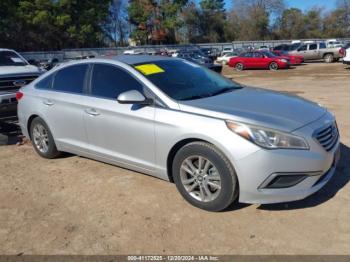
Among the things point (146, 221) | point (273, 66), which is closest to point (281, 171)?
Answer: point (146, 221)

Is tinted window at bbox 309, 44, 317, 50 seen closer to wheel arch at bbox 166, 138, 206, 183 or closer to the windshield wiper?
the windshield wiper

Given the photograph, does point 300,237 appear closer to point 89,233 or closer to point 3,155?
point 89,233

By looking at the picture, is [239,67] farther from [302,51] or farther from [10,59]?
[10,59]

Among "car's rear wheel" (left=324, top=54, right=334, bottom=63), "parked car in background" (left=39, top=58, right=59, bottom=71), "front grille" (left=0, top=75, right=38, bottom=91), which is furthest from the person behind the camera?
"car's rear wheel" (left=324, top=54, right=334, bottom=63)

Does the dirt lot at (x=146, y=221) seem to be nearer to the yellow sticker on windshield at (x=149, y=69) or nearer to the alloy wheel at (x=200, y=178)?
the alloy wheel at (x=200, y=178)

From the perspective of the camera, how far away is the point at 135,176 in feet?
17.6

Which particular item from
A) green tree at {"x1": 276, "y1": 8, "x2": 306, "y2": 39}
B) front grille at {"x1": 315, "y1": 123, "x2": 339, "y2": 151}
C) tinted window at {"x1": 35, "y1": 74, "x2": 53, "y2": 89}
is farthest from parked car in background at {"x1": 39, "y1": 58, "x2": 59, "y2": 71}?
green tree at {"x1": 276, "y1": 8, "x2": 306, "y2": 39}

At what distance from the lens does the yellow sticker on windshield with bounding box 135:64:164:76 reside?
484 cm

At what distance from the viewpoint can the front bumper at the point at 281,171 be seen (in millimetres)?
3787

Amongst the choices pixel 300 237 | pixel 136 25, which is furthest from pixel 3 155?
pixel 136 25

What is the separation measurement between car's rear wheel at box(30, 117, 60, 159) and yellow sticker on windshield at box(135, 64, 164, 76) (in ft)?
6.50

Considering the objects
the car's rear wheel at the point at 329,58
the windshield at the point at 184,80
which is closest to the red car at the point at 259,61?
the car's rear wheel at the point at 329,58

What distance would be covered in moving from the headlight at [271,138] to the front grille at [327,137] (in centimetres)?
26

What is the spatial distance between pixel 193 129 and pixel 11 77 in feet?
19.5
